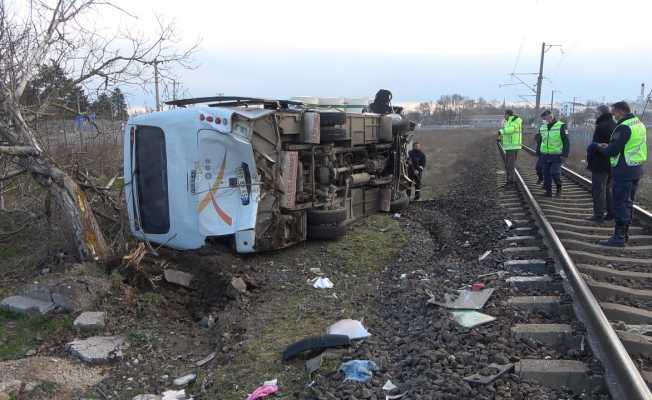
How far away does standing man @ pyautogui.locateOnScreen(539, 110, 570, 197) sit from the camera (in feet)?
32.6

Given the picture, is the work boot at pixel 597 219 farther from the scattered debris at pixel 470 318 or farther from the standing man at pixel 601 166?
the scattered debris at pixel 470 318

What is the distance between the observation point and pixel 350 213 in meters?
9.05

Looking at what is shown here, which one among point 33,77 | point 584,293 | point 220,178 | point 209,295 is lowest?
point 209,295

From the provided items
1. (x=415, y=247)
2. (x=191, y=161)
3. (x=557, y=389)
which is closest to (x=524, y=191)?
(x=415, y=247)

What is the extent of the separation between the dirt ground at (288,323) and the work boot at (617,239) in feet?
4.35

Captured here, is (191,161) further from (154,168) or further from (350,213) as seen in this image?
(350,213)

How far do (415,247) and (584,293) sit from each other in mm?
3735

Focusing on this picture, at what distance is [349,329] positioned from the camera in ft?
14.3

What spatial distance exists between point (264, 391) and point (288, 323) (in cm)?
139

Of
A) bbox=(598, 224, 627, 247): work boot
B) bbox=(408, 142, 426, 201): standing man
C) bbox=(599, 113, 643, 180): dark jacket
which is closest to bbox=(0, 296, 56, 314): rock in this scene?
bbox=(598, 224, 627, 247): work boot

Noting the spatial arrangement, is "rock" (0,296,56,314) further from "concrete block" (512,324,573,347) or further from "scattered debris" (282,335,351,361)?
"concrete block" (512,324,573,347)

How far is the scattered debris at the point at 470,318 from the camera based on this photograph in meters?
4.06

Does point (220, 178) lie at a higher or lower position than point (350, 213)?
higher

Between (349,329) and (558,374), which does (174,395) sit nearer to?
(349,329)
